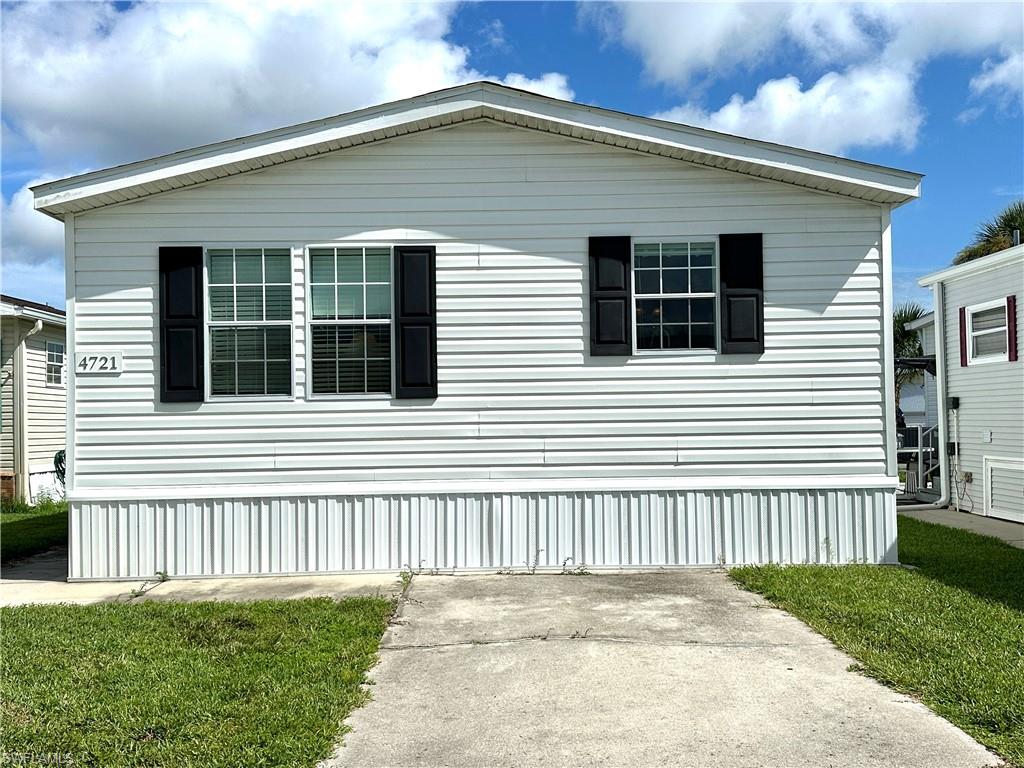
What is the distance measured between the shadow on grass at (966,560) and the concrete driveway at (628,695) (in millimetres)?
1937

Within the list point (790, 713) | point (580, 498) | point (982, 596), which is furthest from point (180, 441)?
point (982, 596)

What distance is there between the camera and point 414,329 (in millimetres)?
7633

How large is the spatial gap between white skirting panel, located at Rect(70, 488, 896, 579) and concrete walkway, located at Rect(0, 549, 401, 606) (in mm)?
151

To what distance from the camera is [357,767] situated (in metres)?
3.61

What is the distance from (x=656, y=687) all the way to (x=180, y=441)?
5.02 meters

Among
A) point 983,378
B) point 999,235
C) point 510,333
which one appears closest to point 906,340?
point 999,235

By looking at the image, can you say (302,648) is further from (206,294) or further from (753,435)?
(753,435)

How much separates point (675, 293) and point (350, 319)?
3012 millimetres

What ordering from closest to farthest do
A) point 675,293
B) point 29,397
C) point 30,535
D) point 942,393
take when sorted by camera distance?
point 675,293, point 30,535, point 942,393, point 29,397

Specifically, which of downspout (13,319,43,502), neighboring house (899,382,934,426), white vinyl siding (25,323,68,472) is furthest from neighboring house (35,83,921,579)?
neighboring house (899,382,934,426)

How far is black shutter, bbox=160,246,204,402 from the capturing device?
7578mm

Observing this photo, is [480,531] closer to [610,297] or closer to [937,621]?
[610,297]

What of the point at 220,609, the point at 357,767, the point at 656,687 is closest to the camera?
the point at 357,767

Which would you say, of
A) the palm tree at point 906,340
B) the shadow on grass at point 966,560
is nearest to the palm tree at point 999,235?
the palm tree at point 906,340
